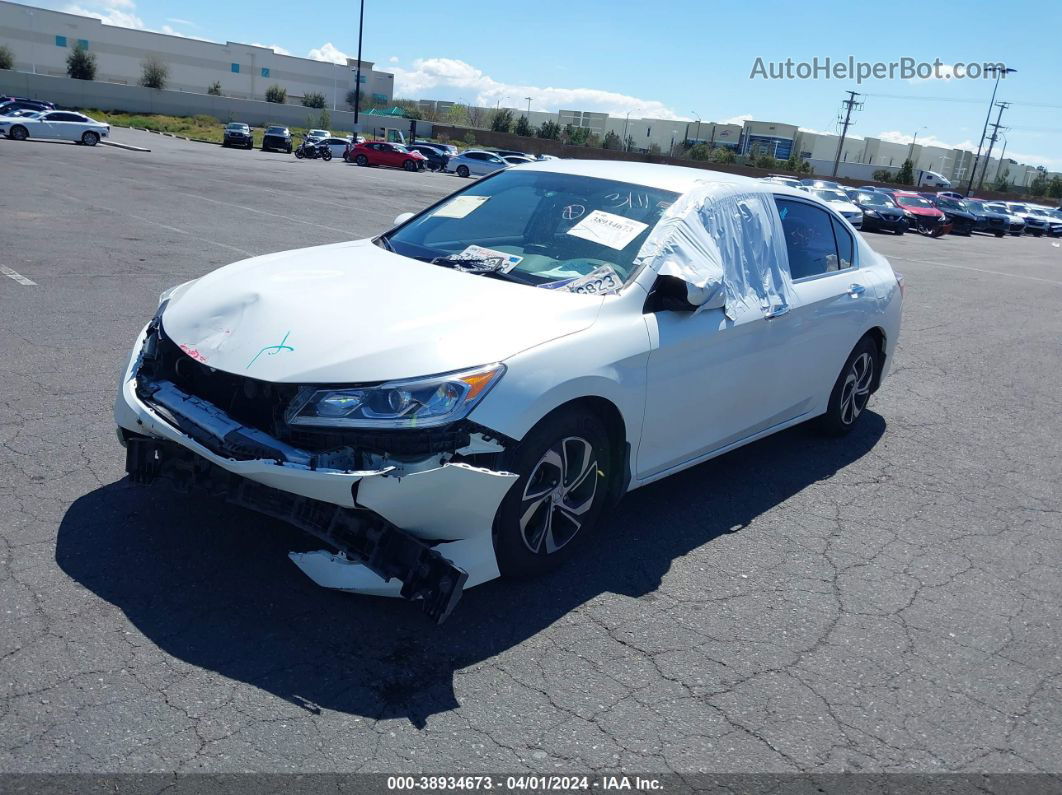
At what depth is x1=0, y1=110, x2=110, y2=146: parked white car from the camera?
37156 millimetres

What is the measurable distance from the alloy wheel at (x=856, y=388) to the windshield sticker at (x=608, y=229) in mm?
2293

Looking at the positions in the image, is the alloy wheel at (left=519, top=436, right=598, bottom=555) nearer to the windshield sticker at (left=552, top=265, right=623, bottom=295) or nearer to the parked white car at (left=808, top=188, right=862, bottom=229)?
the windshield sticker at (left=552, top=265, right=623, bottom=295)

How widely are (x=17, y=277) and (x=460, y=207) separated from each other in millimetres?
5745

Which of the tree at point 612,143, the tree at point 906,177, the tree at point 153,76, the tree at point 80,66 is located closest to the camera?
the tree at point 80,66

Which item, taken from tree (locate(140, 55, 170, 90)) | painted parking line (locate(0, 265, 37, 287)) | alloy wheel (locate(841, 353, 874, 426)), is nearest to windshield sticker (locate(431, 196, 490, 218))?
alloy wheel (locate(841, 353, 874, 426))

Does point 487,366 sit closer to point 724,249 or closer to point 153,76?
point 724,249

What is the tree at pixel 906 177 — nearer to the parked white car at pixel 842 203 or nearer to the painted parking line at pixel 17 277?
the parked white car at pixel 842 203

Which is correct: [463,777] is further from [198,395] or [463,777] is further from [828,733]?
[198,395]

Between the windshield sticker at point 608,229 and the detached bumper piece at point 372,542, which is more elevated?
the windshield sticker at point 608,229

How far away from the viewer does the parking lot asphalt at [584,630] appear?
9.38 ft

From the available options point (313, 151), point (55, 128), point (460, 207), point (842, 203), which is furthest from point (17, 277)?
point (313, 151)

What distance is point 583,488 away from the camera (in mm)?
3982

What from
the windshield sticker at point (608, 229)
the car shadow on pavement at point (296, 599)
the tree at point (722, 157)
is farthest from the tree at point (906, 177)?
the car shadow on pavement at point (296, 599)

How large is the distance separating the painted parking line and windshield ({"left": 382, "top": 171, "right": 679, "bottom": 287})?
5.10 m
